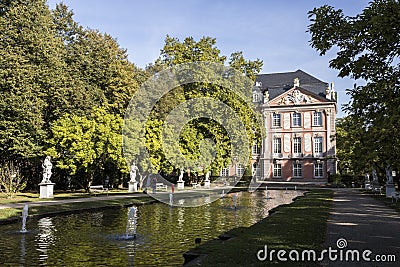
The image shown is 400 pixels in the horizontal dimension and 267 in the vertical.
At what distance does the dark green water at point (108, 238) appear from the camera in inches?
349

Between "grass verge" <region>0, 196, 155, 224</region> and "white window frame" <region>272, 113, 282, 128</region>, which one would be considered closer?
"grass verge" <region>0, 196, 155, 224</region>

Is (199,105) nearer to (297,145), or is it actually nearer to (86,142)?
(86,142)

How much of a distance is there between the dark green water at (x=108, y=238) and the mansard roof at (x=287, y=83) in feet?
150

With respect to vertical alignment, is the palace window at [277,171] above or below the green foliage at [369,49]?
below

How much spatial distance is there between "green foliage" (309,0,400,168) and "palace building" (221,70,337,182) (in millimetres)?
48613

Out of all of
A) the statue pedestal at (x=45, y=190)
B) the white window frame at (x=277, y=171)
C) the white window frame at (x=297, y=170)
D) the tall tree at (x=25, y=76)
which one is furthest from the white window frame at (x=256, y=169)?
the statue pedestal at (x=45, y=190)

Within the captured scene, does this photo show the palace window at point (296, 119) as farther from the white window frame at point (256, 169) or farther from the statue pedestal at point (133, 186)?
the statue pedestal at point (133, 186)

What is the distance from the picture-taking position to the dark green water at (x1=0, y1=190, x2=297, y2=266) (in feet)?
29.1

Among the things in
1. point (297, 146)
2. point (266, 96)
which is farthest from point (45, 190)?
point (266, 96)

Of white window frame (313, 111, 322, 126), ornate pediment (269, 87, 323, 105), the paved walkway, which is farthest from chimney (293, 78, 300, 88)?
the paved walkway

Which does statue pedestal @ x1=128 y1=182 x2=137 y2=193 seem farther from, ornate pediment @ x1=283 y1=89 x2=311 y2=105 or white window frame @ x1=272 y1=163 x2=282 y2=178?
ornate pediment @ x1=283 y1=89 x2=311 y2=105

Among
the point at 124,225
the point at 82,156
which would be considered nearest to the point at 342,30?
the point at 124,225

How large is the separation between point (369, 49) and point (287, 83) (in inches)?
2248

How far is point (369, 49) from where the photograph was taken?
7.95m
